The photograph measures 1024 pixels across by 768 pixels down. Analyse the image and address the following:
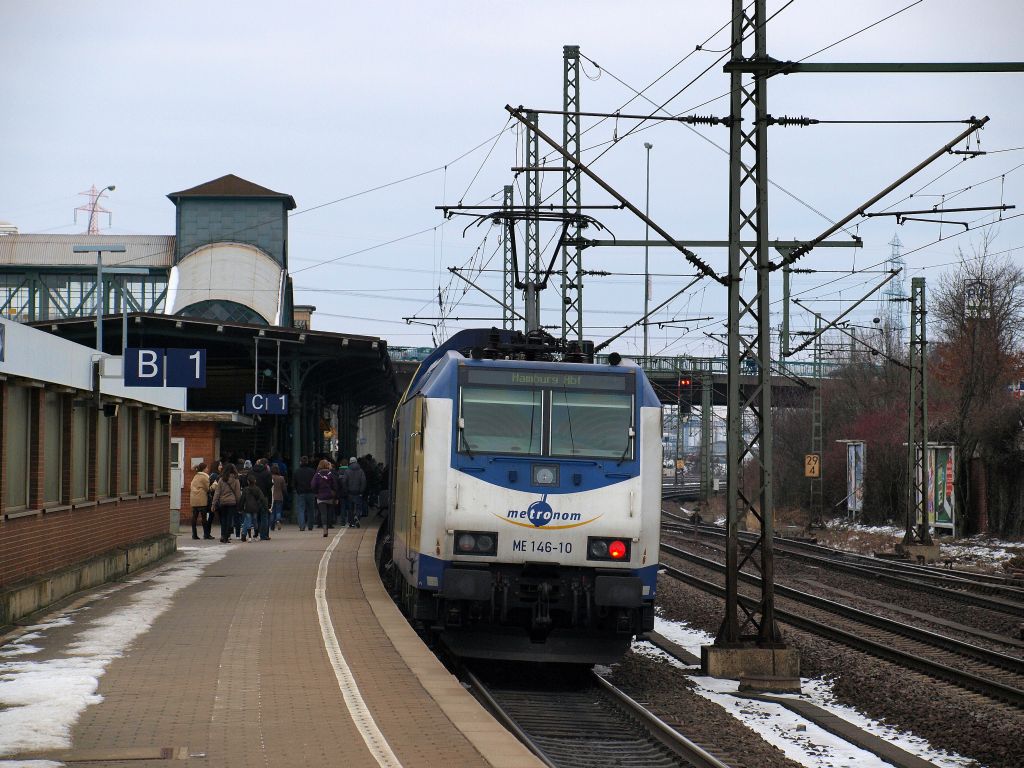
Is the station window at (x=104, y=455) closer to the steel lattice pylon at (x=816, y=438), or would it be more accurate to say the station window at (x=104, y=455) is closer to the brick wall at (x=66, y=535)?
the brick wall at (x=66, y=535)

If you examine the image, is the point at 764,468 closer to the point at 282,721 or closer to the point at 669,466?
the point at 282,721

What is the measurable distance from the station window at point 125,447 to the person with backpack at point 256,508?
19.2ft

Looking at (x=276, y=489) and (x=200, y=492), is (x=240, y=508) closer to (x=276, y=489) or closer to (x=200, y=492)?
(x=200, y=492)

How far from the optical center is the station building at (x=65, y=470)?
1341 cm

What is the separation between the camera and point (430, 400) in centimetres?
1227

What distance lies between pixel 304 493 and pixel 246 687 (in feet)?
71.4

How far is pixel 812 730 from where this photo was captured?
10.8 meters

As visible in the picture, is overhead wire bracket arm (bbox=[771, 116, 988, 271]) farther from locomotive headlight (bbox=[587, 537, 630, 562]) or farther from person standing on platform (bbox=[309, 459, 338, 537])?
person standing on platform (bbox=[309, 459, 338, 537])

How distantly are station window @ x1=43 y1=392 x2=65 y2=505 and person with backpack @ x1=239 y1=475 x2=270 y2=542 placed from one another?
35.7 feet

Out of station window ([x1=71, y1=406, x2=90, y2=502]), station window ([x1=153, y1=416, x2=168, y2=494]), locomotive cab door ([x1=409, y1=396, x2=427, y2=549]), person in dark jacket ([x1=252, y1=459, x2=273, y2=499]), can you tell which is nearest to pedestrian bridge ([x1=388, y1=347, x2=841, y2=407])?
person in dark jacket ([x1=252, y1=459, x2=273, y2=499])

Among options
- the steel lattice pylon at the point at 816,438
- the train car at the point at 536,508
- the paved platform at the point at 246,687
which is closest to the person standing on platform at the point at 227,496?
the paved platform at the point at 246,687

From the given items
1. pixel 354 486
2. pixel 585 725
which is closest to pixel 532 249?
pixel 354 486

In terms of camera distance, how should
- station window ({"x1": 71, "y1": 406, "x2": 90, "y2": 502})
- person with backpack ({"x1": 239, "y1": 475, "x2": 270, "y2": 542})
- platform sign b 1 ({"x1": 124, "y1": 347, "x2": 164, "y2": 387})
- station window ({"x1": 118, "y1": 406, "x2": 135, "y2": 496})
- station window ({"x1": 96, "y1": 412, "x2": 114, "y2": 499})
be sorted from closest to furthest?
station window ({"x1": 71, "y1": 406, "x2": 90, "y2": 502}), station window ({"x1": 96, "y1": 412, "x2": 114, "y2": 499}), platform sign b 1 ({"x1": 124, "y1": 347, "x2": 164, "y2": 387}), station window ({"x1": 118, "y1": 406, "x2": 135, "y2": 496}), person with backpack ({"x1": 239, "y1": 475, "x2": 270, "y2": 542})

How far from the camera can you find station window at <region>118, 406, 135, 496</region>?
19891 millimetres
